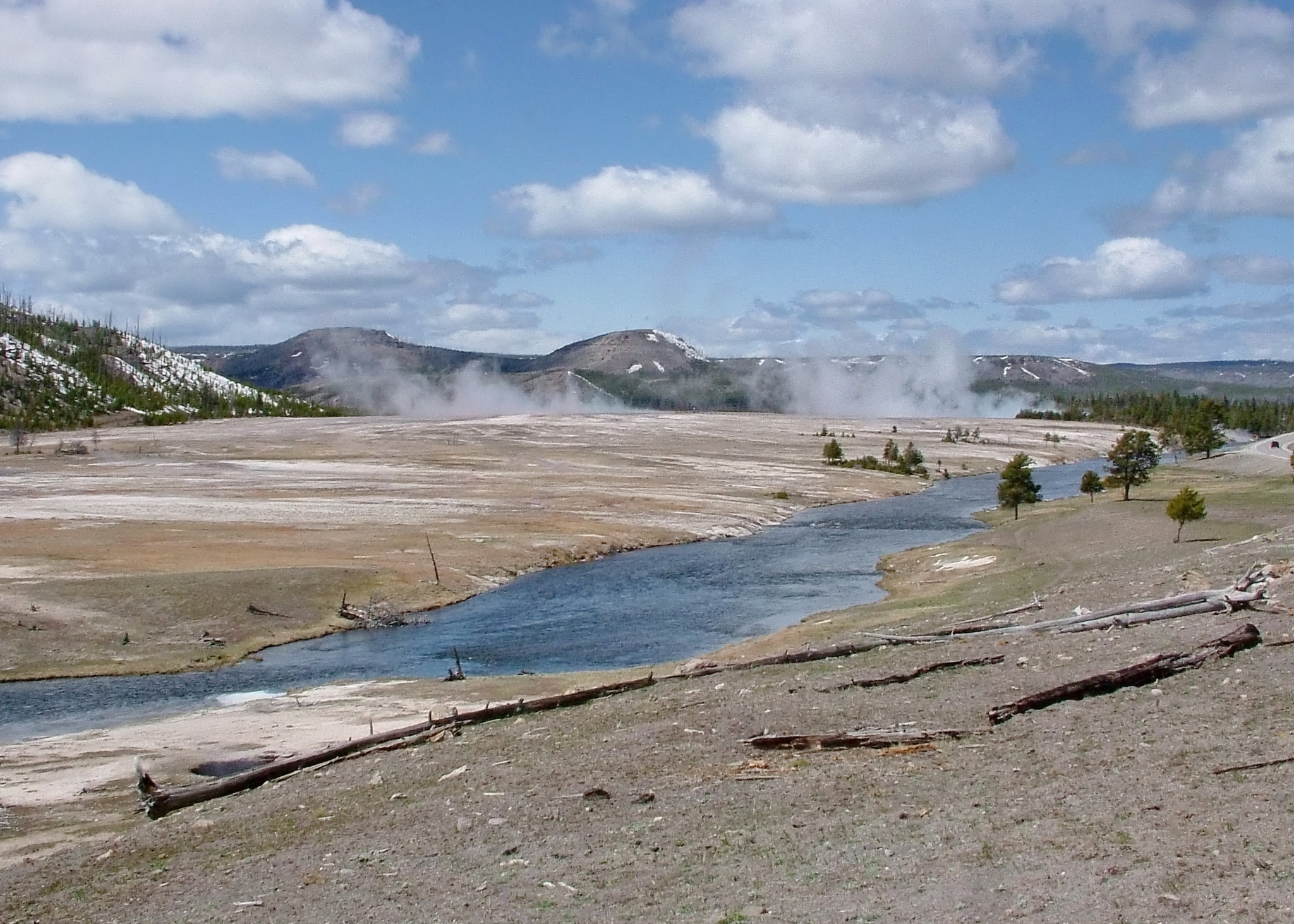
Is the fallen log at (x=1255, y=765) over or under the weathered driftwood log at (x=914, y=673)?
over

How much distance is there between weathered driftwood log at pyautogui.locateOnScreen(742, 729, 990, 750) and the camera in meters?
21.6

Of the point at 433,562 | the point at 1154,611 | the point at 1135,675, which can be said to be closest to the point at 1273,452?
the point at 433,562

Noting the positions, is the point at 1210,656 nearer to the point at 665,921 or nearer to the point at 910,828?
the point at 910,828

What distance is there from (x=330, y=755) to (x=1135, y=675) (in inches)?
667

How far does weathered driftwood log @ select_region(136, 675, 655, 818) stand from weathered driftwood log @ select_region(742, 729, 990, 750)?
8716 mm

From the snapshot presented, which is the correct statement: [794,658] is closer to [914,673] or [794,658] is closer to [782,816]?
[914,673]

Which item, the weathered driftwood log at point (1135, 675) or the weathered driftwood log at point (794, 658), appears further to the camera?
the weathered driftwood log at point (794, 658)

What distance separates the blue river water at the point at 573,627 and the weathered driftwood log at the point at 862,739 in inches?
883

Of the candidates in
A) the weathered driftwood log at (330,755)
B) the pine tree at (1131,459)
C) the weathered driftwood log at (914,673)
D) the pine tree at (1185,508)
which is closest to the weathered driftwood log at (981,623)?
the weathered driftwood log at (914,673)

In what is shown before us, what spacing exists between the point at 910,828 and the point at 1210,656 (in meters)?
9.50

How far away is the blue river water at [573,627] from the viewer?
4172 centimetres

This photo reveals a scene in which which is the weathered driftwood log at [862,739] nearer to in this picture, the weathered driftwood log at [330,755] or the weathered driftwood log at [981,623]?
the weathered driftwood log at [330,755]

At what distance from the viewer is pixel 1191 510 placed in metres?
57.2

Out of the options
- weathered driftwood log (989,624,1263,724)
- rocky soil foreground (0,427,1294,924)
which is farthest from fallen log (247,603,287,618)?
weathered driftwood log (989,624,1263,724)
